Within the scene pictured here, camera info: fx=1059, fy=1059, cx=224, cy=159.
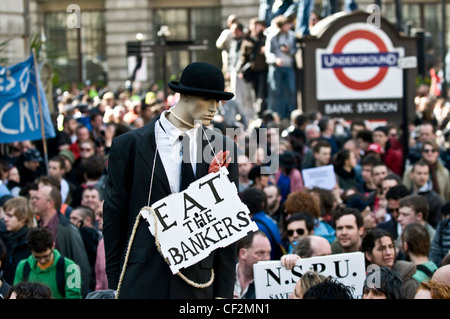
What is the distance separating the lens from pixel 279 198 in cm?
1009

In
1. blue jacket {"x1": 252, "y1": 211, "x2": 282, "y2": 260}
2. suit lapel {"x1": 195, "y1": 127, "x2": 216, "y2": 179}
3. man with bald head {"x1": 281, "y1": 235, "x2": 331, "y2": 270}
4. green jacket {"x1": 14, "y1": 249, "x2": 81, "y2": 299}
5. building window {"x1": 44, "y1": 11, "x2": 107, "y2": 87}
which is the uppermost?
building window {"x1": 44, "y1": 11, "x2": 107, "y2": 87}

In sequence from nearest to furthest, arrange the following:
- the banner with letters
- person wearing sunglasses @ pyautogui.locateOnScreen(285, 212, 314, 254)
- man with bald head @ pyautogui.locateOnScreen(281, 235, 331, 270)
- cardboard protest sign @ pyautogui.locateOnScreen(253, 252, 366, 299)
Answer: cardboard protest sign @ pyautogui.locateOnScreen(253, 252, 366, 299) < man with bald head @ pyautogui.locateOnScreen(281, 235, 331, 270) < person wearing sunglasses @ pyautogui.locateOnScreen(285, 212, 314, 254) < the banner with letters

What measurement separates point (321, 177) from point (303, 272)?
4.45 metres

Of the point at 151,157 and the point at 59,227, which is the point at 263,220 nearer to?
the point at 59,227

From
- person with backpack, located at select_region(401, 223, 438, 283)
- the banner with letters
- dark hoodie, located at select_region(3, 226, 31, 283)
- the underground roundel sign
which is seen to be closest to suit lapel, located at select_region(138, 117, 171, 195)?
person with backpack, located at select_region(401, 223, 438, 283)

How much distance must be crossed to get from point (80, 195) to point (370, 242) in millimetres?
4526

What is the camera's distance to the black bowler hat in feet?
15.6

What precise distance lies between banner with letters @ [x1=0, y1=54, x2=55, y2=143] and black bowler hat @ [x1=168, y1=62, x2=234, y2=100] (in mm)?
7015

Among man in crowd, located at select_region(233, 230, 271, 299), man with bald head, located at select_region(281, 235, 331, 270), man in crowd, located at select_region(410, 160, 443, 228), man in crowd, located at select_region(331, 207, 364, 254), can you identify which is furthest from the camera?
man in crowd, located at select_region(410, 160, 443, 228)

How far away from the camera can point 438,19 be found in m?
41.6

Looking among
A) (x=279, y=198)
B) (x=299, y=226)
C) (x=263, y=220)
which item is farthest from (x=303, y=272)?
(x=279, y=198)

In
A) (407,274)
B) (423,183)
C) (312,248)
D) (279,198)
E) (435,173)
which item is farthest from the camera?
(435,173)

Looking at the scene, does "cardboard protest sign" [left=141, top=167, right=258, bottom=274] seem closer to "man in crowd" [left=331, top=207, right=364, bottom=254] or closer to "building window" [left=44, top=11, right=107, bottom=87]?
"man in crowd" [left=331, top=207, right=364, bottom=254]

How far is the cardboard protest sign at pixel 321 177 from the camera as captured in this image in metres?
11.0
